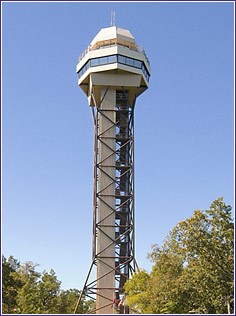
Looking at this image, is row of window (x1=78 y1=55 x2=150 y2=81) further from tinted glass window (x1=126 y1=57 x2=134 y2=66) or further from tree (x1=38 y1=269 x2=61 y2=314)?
tree (x1=38 y1=269 x2=61 y2=314)

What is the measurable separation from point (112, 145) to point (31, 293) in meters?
12.7

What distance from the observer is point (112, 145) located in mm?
36344

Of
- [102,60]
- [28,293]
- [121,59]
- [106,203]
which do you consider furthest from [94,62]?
[28,293]

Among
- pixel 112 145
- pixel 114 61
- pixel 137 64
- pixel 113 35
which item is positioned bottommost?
pixel 112 145

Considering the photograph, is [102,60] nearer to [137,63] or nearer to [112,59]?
[112,59]

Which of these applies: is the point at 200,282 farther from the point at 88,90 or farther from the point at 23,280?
the point at 88,90

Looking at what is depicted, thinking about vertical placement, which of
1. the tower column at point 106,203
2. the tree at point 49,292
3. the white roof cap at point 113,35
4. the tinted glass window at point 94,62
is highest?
the white roof cap at point 113,35

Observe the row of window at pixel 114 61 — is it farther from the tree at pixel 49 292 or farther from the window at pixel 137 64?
the tree at pixel 49 292

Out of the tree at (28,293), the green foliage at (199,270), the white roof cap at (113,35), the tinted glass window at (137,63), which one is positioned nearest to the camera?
the green foliage at (199,270)

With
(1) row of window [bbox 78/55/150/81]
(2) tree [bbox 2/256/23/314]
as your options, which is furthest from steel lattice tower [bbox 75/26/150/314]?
(2) tree [bbox 2/256/23/314]

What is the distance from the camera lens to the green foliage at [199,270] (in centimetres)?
2392

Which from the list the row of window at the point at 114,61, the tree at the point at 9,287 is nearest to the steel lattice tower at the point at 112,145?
the row of window at the point at 114,61

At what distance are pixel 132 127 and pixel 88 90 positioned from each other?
199 inches

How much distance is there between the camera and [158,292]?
24594 mm
